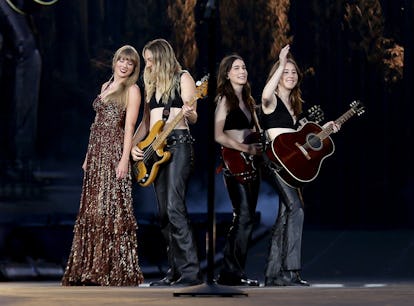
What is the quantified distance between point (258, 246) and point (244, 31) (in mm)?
1632

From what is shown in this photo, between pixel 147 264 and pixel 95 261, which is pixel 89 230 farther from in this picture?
pixel 147 264

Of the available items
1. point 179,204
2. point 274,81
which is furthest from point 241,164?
point 274,81

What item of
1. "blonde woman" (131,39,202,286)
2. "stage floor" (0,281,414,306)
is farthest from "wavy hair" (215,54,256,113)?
"stage floor" (0,281,414,306)

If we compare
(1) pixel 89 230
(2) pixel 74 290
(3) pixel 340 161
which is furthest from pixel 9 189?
(3) pixel 340 161

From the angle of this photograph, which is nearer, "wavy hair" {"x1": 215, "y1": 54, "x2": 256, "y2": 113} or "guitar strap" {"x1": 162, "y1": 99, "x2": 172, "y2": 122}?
"guitar strap" {"x1": 162, "y1": 99, "x2": 172, "y2": 122}

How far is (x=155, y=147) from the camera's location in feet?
26.9

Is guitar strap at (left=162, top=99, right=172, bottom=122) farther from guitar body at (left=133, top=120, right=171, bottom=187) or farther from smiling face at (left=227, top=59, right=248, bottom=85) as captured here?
smiling face at (left=227, top=59, right=248, bottom=85)

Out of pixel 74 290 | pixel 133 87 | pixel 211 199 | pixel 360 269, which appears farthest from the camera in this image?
pixel 360 269

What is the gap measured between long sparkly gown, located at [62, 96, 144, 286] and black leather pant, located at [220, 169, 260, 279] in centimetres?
62

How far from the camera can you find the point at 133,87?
839 centimetres

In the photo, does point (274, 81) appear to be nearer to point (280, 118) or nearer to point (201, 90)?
point (280, 118)

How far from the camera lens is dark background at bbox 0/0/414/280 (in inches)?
368

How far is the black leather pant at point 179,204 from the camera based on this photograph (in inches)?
323

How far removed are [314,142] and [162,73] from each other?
1.11 m
